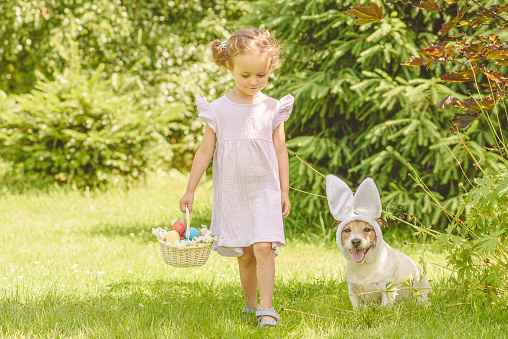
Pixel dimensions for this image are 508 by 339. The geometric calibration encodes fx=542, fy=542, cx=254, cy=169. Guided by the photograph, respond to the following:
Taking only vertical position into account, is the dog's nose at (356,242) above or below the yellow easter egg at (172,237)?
below

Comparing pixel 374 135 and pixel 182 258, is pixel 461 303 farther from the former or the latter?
pixel 374 135

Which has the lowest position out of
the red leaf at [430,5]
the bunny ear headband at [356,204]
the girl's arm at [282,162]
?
the bunny ear headband at [356,204]

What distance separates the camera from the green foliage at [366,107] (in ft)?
16.9

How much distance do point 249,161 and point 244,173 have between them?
73mm

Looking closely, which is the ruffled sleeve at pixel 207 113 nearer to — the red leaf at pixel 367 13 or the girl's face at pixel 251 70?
the girl's face at pixel 251 70

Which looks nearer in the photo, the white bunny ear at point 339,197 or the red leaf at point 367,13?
the red leaf at point 367,13

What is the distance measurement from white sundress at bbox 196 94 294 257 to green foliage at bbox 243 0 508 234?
2301 millimetres

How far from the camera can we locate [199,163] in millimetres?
3135

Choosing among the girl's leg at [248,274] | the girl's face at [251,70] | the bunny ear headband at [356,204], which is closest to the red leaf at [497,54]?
the bunny ear headband at [356,204]

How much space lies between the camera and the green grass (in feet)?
9.32

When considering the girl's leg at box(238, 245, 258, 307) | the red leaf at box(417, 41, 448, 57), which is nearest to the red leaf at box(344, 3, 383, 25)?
the red leaf at box(417, 41, 448, 57)

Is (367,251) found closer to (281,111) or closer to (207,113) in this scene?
(281,111)

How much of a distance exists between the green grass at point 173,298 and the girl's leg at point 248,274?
0.42ft

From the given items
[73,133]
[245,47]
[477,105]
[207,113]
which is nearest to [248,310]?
[207,113]
